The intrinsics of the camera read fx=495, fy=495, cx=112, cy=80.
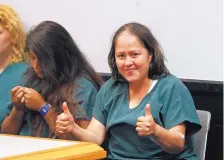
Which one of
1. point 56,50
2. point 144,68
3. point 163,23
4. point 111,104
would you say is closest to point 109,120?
point 111,104

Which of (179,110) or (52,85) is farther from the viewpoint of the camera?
(52,85)

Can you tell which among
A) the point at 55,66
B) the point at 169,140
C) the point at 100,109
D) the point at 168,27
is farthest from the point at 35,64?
the point at 169,140

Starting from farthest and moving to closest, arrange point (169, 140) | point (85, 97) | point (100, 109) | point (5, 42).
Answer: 1. point (5, 42)
2. point (85, 97)
3. point (100, 109)
4. point (169, 140)

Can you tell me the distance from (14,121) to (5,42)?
1.68ft

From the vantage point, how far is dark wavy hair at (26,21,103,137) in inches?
87.4

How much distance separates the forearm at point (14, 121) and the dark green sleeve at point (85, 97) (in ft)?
1.00

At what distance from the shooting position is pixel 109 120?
2.02 m

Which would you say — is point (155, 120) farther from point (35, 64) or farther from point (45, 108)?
point (35, 64)

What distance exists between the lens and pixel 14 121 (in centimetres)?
230

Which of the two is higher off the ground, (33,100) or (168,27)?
(168,27)

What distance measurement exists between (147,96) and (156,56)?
0.16 meters

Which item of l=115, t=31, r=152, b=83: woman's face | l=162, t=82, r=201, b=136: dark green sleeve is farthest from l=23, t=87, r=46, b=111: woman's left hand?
l=162, t=82, r=201, b=136: dark green sleeve

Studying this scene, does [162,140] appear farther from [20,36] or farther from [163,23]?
[20,36]

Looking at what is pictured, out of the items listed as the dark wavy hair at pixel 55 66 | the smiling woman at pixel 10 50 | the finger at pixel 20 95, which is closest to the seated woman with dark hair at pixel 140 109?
the dark wavy hair at pixel 55 66
